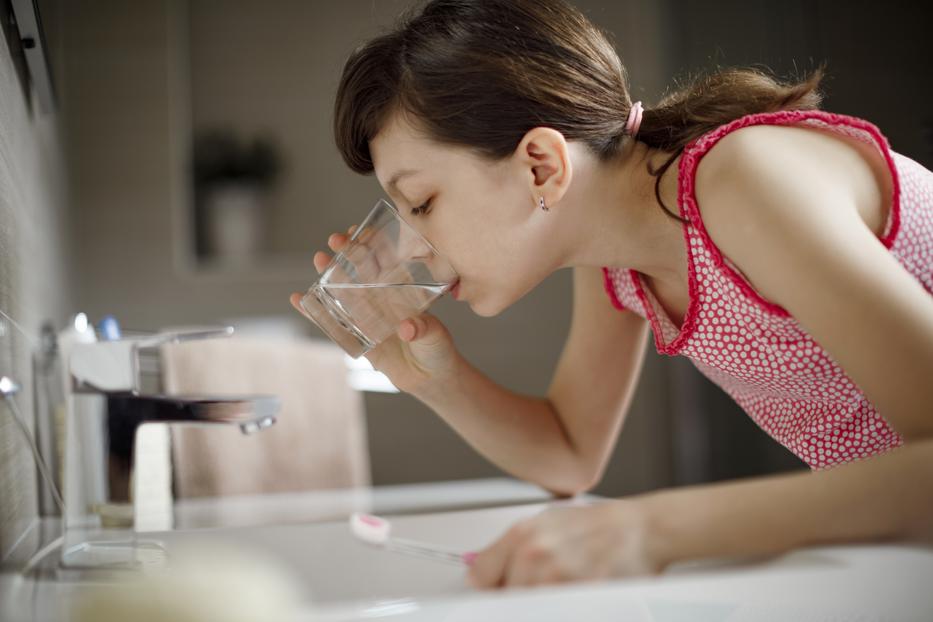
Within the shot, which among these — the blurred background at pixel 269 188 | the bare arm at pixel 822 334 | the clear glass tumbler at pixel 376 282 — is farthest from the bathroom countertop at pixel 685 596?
the blurred background at pixel 269 188

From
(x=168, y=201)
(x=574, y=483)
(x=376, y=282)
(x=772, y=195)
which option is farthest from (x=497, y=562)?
(x=168, y=201)

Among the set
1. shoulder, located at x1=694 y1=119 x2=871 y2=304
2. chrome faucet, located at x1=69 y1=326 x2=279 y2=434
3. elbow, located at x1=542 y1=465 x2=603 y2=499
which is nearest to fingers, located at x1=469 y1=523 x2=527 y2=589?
shoulder, located at x1=694 y1=119 x2=871 y2=304

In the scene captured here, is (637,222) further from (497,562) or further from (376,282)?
(497,562)

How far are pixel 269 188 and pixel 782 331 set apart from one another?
232 cm

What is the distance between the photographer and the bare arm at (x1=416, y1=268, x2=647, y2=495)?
1062 mm

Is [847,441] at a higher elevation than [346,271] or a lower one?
lower

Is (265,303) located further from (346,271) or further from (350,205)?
(346,271)

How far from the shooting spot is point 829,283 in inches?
21.8

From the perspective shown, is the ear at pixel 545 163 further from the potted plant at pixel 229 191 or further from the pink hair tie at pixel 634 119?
the potted plant at pixel 229 191

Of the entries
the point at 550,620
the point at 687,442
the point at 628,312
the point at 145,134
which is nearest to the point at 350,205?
the point at 145,134

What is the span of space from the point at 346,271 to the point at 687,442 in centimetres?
232

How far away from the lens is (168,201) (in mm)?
2732

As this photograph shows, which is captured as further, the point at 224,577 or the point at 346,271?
the point at 346,271

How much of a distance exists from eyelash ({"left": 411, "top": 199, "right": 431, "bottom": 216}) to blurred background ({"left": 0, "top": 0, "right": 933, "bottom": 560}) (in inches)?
67.8
